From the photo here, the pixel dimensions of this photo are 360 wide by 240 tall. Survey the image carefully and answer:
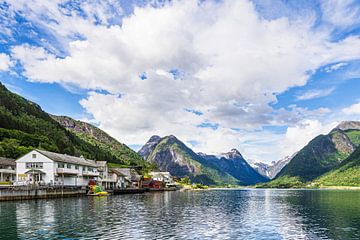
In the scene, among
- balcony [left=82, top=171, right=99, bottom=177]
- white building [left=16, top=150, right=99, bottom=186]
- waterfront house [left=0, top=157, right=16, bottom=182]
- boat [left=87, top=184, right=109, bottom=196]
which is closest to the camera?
white building [left=16, top=150, right=99, bottom=186]

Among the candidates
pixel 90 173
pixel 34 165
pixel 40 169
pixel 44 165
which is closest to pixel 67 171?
pixel 44 165

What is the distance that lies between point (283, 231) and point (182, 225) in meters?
13.6

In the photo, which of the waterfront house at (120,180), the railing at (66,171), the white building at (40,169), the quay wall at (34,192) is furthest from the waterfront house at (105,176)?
the quay wall at (34,192)

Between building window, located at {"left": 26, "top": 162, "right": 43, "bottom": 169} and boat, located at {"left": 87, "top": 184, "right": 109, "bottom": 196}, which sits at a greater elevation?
building window, located at {"left": 26, "top": 162, "right": 43, "bottom": 169}

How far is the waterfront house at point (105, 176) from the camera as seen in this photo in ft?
530

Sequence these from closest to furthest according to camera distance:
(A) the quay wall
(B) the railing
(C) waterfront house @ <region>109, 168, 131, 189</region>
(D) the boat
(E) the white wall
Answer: (A) the quay wall < (E) the white wall < (B) the railing < (D) the boat < (C) waterfront house @ <region>109, 168, 131, 189</region>

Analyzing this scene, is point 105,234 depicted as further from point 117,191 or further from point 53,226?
point 117,191

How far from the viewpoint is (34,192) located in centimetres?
10006

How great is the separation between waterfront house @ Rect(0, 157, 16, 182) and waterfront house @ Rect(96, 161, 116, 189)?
36306 mm

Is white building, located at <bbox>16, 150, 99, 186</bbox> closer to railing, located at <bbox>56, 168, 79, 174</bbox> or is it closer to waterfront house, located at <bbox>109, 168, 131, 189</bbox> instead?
railing, located at <bbox>56, 168, 79, 174</bbox>

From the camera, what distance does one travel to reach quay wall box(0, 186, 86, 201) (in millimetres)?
90812

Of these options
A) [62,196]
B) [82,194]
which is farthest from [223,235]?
[82,194]

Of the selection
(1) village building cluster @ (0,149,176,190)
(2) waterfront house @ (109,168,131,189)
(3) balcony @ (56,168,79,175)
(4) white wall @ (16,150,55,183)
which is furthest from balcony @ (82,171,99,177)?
(2) waterfront house @ (109,168,131,189)

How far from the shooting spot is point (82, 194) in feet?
408
